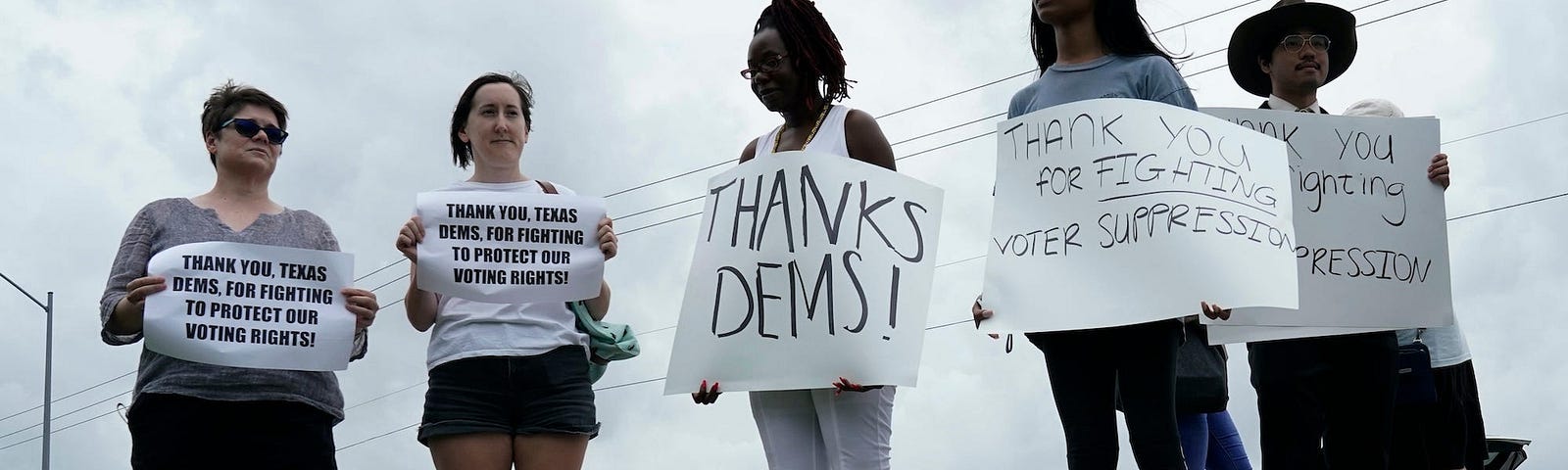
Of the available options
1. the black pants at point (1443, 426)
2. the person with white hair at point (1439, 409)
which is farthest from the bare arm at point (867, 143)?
the black pants at point (1443, 426)

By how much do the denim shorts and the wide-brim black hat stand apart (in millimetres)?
2680

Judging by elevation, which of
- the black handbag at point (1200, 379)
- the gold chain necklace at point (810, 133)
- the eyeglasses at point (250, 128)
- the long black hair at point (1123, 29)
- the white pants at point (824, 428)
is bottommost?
the white pants at point (824, 428)

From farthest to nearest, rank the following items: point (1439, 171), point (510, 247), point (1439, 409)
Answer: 1. point (1439, 409)
2. point (1439, 171)
3. point (510, 247)

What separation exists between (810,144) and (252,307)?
1.77 meters

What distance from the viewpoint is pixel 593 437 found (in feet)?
14.0

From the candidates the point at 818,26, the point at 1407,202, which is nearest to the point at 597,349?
the point at 818,26

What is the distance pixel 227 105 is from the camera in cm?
446

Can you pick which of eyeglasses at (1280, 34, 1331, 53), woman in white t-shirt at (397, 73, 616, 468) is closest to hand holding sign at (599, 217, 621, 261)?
woman in white t-shirt at (397, 73, 616, 468)

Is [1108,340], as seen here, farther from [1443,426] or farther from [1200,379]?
[1443,426]

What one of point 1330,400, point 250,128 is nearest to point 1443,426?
point 1330,400

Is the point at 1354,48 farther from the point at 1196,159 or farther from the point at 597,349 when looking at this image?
the point at 597,349

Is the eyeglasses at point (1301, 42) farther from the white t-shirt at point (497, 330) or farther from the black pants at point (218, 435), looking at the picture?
the black pants at point (218, 435)

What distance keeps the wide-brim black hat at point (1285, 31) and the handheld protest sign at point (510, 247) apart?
238cm

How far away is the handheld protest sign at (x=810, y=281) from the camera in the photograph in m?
3.85
